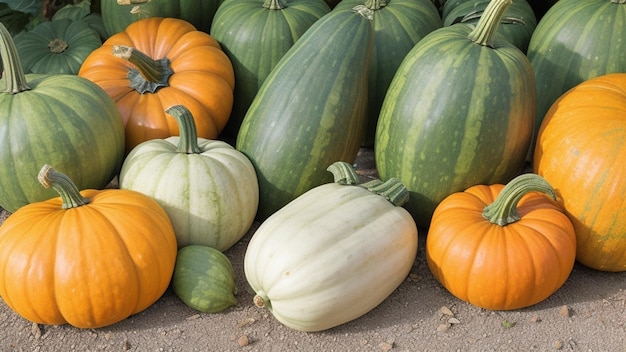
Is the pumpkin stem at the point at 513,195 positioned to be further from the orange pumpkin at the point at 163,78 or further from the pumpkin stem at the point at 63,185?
the pumpkin stem at the point at 63,185

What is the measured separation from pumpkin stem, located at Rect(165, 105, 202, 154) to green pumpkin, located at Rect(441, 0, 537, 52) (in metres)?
1.56

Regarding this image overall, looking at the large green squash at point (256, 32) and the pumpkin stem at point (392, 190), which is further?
the large green squash at point (256, 32)

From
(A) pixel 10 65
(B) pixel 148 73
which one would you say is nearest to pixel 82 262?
(A) pixel 10 65

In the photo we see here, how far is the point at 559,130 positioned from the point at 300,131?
3.70 ft

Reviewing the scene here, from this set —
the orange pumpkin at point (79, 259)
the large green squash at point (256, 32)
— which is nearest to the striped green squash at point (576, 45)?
the large green squash at point (256, 32)

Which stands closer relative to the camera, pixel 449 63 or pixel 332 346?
pixel 332 346

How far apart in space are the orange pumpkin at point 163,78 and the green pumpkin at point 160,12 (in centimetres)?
22

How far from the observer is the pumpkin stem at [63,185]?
2750 millimetres

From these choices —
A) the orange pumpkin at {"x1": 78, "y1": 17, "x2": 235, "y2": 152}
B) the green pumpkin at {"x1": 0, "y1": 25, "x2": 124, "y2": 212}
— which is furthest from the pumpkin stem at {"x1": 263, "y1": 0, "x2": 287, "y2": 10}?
the green pumpkin at {"x1": 0, "y1": 25, "x2": 124, "y2": 212}

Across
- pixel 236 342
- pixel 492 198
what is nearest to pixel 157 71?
pixel 236 342

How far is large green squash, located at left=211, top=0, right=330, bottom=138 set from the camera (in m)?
3.95

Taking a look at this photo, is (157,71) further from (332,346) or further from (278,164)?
(332,346)

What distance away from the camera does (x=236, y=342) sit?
2.91 m

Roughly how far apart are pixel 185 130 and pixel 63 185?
61 cm
